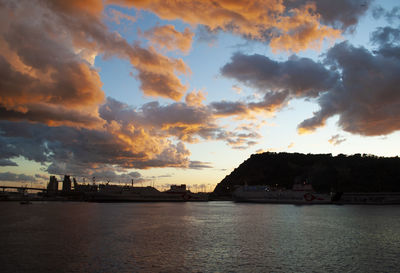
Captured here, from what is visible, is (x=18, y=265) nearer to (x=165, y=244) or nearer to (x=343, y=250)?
(x=165, y=244)

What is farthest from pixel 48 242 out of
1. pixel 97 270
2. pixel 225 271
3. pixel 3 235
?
pixel 225 271

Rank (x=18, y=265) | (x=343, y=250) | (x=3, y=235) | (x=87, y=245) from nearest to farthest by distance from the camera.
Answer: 1. (x=18, y=265)
2. (x=343, y=250)
3. (x=87, y=245)
4. (x=3, y=235)

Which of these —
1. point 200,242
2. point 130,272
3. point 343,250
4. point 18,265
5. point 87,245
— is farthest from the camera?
point 200,242

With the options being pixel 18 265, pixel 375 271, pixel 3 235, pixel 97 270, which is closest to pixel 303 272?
pixel 375 271

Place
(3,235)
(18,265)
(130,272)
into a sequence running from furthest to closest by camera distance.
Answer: (3,235) → (18,265) → (130,272)

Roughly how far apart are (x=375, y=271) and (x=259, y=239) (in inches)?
876

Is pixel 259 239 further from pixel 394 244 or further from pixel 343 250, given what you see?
pixel 394 244

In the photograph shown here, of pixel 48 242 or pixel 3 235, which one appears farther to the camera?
pixel 3 235

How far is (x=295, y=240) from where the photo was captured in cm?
5062

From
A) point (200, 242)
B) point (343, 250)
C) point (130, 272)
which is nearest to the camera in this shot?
point (130, 272)

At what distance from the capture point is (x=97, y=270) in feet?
102

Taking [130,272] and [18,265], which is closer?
[130,272]

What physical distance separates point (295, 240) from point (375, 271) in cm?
1998

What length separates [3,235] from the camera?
5541 cm
